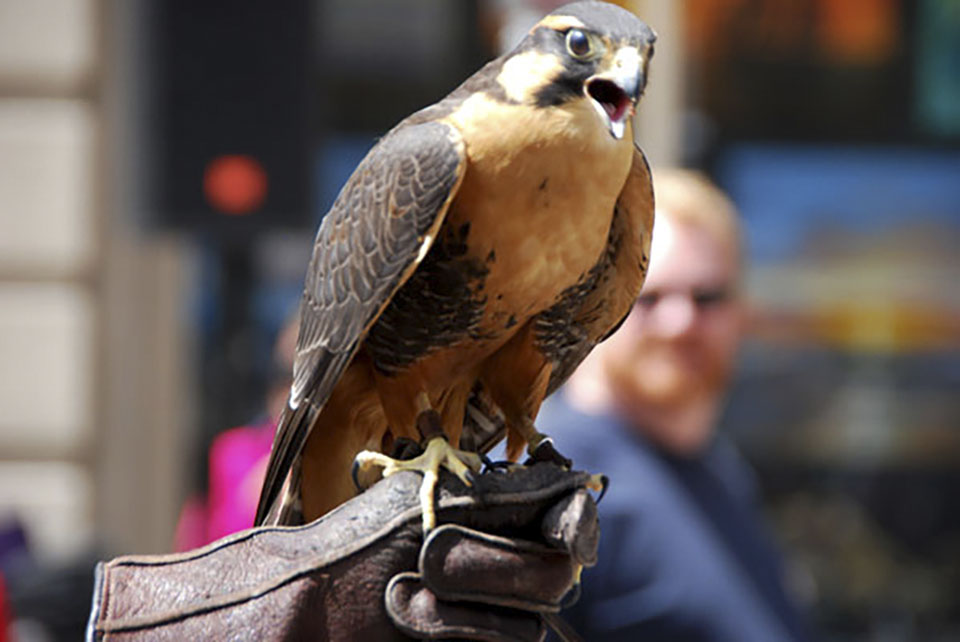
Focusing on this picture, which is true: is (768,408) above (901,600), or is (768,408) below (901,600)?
above

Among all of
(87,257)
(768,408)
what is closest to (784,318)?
(768,408)

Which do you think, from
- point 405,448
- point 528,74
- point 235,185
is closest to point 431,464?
point 405,448

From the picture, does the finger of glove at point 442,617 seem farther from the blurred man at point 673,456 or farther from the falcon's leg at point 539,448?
the blurred man at point 673,456

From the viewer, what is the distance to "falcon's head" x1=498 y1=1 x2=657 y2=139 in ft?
7.06

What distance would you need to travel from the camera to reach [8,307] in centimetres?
657

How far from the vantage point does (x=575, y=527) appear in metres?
2.17

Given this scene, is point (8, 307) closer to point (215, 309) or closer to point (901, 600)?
point (215, 309)

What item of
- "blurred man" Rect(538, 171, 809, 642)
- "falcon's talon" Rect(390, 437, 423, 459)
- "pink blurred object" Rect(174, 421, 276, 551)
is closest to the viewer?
"falcon's talon" Rect(390, 437, 423, 459)

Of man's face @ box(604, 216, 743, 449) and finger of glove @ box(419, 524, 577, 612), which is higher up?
finger of glove @ box(419, 524, 577, 612)

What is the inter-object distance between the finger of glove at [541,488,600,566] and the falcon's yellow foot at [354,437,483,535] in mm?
133

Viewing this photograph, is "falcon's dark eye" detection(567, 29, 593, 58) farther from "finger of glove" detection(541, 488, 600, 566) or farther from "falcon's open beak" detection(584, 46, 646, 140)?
"finger of glove" detection(541, 488, 600, 566)

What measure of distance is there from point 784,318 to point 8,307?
3333 millimetres

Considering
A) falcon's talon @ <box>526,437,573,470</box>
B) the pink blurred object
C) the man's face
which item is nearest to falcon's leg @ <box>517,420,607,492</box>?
falcon's talon @ <box>526,437,573,470</box>

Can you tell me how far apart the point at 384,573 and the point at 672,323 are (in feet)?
→ 5.04
